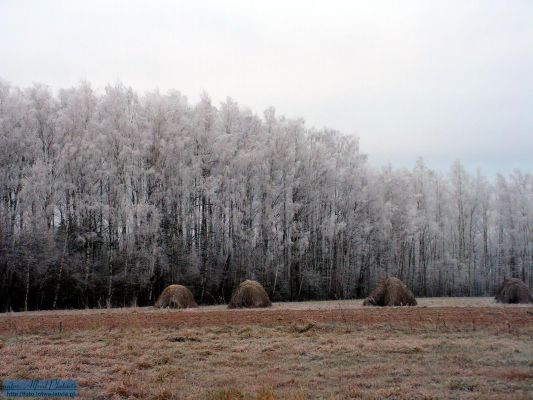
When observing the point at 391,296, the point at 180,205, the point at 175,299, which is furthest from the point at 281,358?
the point at 180,205

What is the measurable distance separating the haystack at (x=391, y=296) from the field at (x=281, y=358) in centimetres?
1034

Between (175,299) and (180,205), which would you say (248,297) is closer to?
(175,299)

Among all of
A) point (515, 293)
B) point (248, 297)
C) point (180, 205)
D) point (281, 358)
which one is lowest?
point (281, 358)

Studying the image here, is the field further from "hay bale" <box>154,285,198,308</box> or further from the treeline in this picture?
the treeline

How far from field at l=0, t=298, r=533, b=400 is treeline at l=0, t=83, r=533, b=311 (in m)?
16.1

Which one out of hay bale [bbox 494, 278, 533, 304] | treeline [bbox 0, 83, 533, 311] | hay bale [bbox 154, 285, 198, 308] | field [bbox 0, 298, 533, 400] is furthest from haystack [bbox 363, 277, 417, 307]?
treeline [bbox 0, 83, 533, 311]

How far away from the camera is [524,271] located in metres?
69.9

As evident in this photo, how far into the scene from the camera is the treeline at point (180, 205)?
121ft

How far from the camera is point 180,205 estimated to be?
1738 inches

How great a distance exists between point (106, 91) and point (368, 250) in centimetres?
3147

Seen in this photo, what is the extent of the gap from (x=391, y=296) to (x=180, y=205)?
19834 mm

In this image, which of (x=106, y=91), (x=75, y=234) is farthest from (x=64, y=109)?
(x=75, y=234)

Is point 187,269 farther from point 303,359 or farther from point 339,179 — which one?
A: point 303,359

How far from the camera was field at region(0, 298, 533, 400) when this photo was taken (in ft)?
33.2
